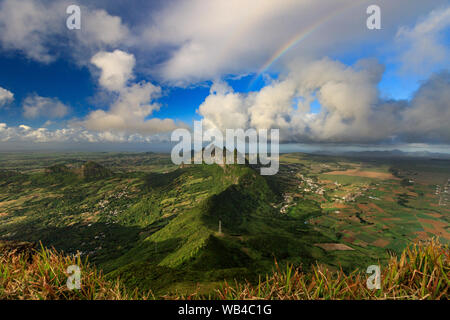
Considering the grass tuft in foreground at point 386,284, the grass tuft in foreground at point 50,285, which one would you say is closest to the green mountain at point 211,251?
the grass tuft in foreground at point 50,285

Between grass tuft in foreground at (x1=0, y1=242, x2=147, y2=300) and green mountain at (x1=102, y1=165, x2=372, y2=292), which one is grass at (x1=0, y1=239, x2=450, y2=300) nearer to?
grass tuft in foreground at (x1=0, y1=242, x2=147, y2=300)

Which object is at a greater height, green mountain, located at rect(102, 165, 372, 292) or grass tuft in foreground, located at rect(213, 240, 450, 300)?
grass tuft in foreground, located at rect(213, 240, 450, 300)

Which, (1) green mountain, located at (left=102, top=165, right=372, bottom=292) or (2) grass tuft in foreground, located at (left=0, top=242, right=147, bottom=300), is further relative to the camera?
(1) green mountain, located at (left=102, top=165, right=372, bottom=292)

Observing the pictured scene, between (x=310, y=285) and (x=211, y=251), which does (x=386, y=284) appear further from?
(x=211, y=251)

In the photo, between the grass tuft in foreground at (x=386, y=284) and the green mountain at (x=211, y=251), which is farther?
the green mountain at (x=211, y=251)

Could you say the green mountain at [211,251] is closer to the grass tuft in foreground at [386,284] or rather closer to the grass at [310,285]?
the grass at [310,285]

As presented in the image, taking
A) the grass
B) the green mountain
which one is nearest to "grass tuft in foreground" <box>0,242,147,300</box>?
the grass

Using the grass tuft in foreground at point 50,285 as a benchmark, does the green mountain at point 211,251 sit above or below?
below

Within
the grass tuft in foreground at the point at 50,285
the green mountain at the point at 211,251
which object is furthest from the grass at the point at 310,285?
the green mountain at the point at 211,251

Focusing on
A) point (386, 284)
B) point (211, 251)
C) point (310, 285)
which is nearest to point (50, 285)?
point (310, 285)

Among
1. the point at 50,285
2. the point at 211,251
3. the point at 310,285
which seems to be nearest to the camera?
the point at 50,285
